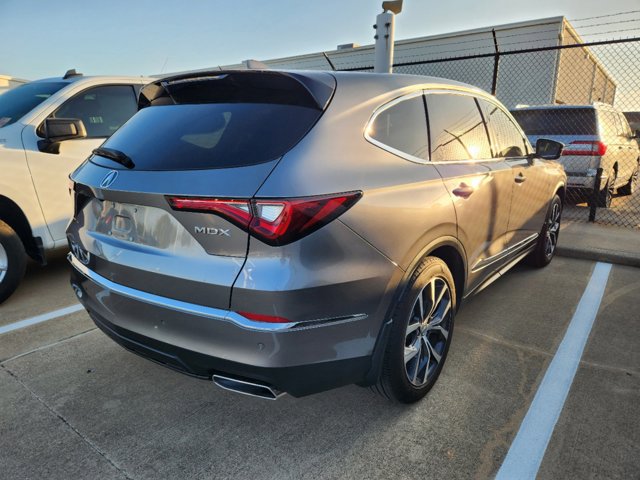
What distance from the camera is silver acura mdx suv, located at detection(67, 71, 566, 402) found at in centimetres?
179

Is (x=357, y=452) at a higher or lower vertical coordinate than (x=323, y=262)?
lower

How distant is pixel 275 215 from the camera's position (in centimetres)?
175

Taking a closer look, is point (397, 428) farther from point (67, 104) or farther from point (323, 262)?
point (67, 104)

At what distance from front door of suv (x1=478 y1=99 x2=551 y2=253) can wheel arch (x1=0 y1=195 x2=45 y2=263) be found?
3.85 metres

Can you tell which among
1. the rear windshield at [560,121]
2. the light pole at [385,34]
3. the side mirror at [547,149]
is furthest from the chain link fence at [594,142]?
the side mirror at [547,149]

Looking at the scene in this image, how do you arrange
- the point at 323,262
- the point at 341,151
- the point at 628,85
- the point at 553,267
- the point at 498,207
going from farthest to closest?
the point at 628,85 < the point at 553,267 < the point at 498,207 < the point at 341,151 < the point at 323,262

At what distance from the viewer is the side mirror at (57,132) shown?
12.5 feet

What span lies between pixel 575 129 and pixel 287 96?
761cm

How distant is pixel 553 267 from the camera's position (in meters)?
5.07

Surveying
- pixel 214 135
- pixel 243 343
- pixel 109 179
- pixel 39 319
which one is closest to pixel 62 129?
pixel 39 319

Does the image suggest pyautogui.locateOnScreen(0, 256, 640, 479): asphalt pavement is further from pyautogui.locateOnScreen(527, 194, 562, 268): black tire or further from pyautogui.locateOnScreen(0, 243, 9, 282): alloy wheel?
pyautogui.locateOnScreen(527, 194, 562, 268): black tire

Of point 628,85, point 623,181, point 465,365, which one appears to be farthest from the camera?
point 623,181

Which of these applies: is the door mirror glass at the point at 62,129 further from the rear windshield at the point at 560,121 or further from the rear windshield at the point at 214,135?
the rear windshield at the point at 560,121

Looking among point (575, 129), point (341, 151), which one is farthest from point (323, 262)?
point (575, 129)
